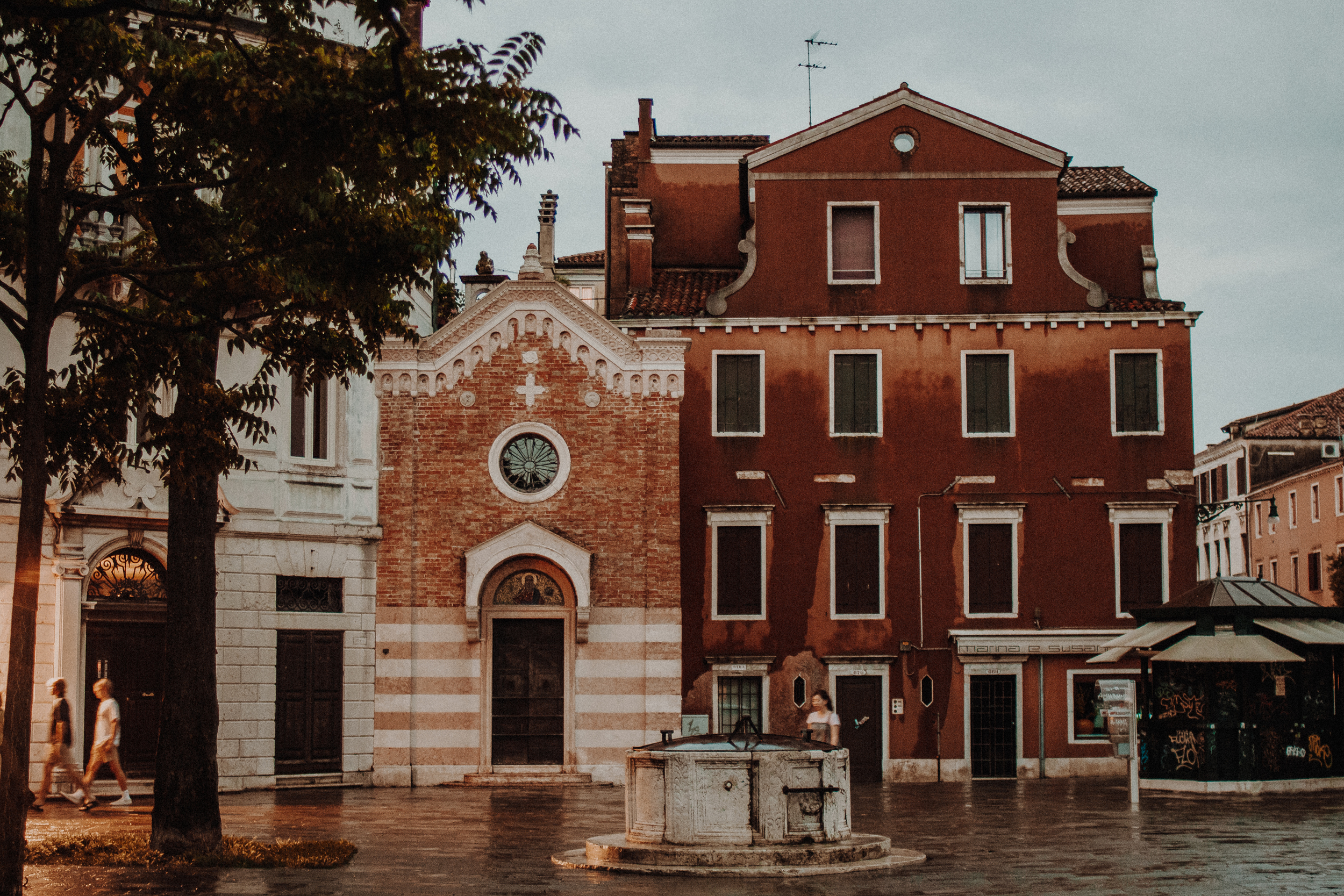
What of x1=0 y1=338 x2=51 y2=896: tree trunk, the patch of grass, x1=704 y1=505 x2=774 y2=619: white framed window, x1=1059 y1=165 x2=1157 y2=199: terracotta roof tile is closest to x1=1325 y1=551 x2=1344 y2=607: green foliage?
x1=1059 y1=165 x2=1157 y2=199: terracotta roof tile

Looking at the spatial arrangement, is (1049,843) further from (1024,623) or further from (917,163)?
(917,163)

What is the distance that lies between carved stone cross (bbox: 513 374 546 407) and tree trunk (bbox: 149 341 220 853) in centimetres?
1280

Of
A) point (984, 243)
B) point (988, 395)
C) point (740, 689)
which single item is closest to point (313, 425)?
point (740, 689)

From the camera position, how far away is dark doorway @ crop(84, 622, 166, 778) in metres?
25.0

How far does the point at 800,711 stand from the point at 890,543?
387cm

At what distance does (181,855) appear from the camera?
1591 cm

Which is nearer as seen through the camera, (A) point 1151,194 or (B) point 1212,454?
(A) point 1151,194

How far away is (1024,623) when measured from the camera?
102 ft

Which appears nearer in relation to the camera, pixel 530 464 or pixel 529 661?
pixel 529 661

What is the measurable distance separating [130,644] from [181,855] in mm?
10320

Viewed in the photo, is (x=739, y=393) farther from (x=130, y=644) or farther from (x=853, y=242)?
(x=130, y=644)

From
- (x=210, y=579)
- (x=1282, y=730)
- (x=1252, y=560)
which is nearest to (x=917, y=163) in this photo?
(x=1282, y=730)

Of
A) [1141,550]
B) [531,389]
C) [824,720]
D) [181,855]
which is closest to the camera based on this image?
[181,855]

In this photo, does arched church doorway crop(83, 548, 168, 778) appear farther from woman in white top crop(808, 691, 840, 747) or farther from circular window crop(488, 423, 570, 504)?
woman in white top crop(808, 691, 840, 747)
